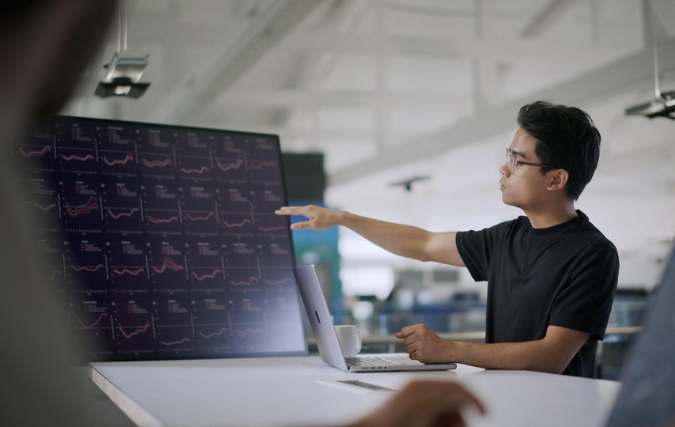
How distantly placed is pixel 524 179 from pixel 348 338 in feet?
2.76

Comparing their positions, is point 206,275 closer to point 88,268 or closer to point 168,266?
point 168,266

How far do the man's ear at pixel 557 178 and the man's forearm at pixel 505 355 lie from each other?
60cm

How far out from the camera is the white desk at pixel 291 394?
1.17 meters

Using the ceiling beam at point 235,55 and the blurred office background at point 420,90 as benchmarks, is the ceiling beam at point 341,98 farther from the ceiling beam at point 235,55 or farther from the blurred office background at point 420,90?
the ceiling beam at point 235,55

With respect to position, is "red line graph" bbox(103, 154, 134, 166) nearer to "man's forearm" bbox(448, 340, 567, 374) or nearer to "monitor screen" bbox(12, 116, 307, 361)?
"monitor screen" bbox(12, 116, 307, 361)

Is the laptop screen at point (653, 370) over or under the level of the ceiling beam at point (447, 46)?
under

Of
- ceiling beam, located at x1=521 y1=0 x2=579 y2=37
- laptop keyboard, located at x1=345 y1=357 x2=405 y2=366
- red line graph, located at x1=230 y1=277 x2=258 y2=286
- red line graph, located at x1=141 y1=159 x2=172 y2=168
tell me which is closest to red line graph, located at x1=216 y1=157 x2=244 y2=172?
red line graph, located at x1=141 y1=159 x2=172 y2=168

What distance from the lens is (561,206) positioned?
230 cm

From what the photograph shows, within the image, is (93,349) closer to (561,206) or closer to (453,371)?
(453,371)

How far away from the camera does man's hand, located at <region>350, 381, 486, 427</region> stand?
25.1 inches

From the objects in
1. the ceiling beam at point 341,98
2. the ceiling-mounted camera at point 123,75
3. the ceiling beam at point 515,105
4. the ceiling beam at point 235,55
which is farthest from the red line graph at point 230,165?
the ceiling beam at point 341,98

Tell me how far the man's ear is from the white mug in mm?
846

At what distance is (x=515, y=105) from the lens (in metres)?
6.94

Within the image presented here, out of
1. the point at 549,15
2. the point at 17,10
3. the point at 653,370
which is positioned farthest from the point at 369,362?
the point at 549,15
